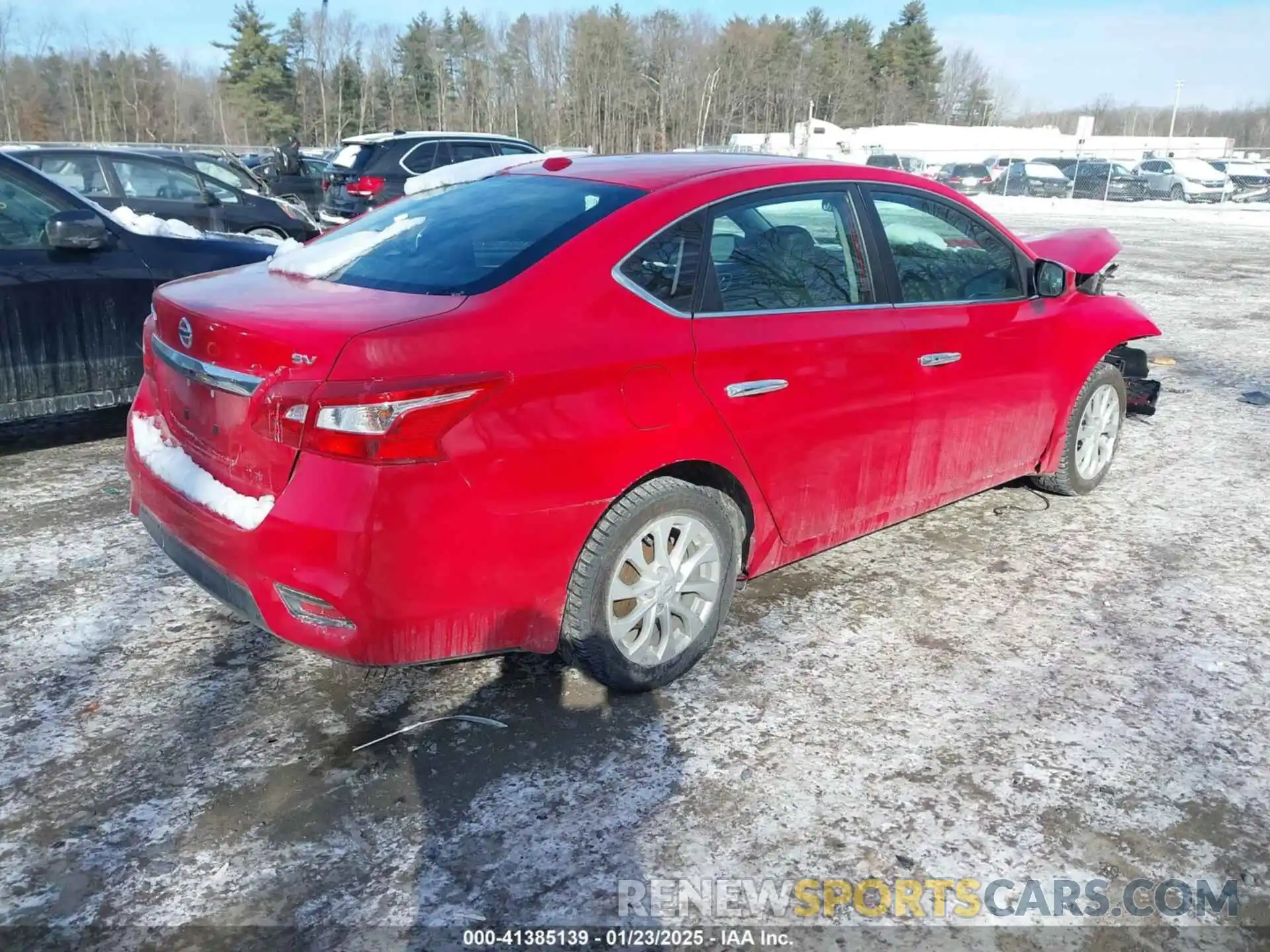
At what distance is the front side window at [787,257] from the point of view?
3178mm

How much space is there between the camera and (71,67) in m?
66.4

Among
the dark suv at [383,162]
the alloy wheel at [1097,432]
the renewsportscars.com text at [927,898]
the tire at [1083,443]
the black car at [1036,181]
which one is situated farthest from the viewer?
the black car at [1036,181]

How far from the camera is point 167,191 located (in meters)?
11.0

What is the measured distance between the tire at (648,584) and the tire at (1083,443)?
2.33m

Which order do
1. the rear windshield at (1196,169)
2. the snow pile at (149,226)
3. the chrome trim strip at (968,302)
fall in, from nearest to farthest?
the chrome trim strip at (968,302)
the snow pile at (149,226)
the rear windshield at (1196,169)

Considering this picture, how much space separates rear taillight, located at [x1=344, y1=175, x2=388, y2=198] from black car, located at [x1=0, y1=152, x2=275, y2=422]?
29.7 feet

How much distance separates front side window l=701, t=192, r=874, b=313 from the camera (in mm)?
3178

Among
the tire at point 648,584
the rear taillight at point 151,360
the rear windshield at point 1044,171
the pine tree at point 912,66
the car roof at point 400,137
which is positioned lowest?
the tire at point 648,584

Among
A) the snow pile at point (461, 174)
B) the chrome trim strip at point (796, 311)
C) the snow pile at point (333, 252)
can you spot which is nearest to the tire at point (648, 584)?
the chrome trim strip at point (796, 311)

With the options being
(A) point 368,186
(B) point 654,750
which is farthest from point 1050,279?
(A) point 368,186

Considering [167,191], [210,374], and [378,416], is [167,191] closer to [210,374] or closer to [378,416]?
[210,374]

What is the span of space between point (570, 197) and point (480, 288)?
690 mm

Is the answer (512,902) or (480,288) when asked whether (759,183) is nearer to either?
(480,288)

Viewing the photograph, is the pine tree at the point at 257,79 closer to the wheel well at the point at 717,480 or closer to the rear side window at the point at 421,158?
Result: the rear side window at the point at 421,158
